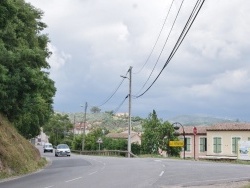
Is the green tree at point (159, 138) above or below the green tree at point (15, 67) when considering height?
below

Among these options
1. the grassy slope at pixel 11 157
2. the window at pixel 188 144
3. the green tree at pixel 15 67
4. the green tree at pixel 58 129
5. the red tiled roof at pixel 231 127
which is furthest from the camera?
the green tree at pixel 58 129

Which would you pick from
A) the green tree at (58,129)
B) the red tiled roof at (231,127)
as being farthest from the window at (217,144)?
the green tree at (58,129)

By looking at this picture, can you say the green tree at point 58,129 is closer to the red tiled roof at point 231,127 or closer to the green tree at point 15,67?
the red tiled roof at point 231,127

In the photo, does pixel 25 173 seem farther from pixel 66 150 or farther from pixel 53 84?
pixel 66 150

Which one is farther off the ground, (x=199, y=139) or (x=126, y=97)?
(x=126, y=97)

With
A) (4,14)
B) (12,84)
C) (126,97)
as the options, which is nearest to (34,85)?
(12,84)

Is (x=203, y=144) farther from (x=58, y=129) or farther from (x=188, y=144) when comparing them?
(x=58, y=129)

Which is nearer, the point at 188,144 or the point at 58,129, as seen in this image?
the point at 188,144

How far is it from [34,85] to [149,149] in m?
43.2

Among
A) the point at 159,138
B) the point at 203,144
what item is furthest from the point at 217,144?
the point at 159,138

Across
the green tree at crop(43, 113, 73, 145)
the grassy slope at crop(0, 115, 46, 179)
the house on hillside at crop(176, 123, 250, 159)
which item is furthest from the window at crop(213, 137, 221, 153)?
the green tree at crop(43, 113, 73, 145)

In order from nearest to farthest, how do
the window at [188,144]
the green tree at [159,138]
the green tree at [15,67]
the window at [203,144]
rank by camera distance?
the green tree at [15,67] → the green tree at [159,138] → the window at [203,144] → the window at [188,144]

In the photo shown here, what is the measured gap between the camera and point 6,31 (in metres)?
21.1

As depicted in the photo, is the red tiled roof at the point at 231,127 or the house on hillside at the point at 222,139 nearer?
the red tiled roof at the point at 231,127
